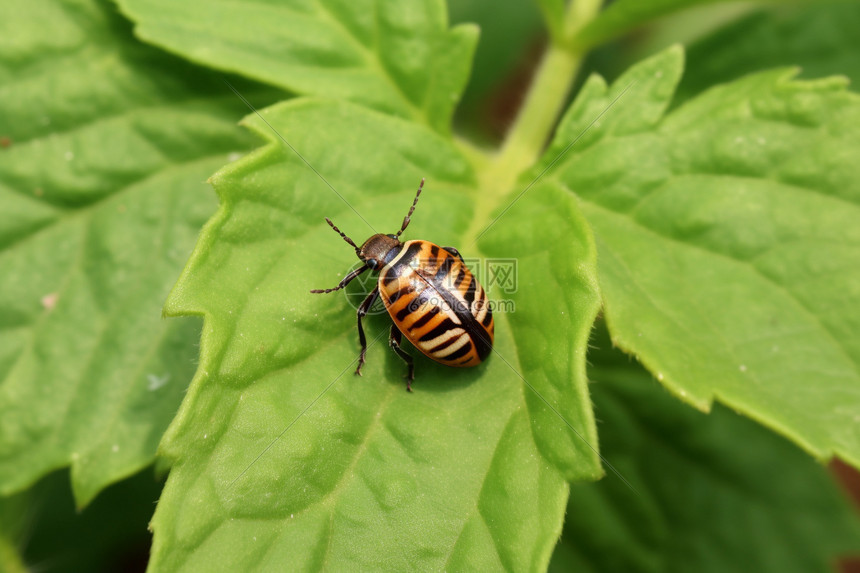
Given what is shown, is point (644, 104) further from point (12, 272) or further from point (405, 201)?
point (12, 272)

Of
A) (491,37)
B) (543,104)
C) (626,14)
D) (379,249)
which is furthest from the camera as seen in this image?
(491,37)

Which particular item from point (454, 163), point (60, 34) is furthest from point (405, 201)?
Answer: point (60, 34)

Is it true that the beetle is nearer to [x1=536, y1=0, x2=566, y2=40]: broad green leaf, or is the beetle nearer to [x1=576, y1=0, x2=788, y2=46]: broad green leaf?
[x1=536, y1=0, x2=566, y2=40]: broad green leaf

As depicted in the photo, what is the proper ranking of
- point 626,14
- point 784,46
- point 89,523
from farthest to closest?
1. point 89,523
2. point 784,46
3. point 626,14

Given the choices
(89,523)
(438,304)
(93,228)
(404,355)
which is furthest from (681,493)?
(89,523)

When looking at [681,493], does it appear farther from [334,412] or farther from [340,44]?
[340,44]

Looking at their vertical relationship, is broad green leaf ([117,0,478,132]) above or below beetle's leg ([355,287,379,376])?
above

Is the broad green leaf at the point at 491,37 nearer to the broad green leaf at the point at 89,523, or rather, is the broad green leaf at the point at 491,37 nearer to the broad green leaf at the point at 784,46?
the broad green leaf at the point at 784,46

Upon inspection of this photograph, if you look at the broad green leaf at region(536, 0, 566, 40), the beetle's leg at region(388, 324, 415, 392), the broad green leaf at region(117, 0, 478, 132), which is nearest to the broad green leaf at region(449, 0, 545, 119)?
the broad green leaf at region(536, 0, 566, 40)
